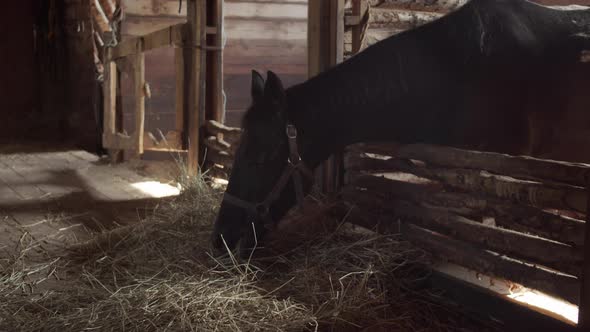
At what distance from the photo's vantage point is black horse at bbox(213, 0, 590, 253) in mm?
2979

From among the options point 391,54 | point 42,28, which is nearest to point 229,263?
point 391,54

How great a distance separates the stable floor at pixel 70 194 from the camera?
13.3 feet

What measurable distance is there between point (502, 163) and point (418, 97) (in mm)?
696

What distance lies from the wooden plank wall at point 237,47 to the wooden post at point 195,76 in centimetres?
213

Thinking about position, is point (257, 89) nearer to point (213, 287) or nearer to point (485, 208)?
point (213, 287)

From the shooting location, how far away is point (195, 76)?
5430 mm


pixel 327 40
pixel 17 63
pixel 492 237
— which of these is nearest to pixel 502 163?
pixel 492 237

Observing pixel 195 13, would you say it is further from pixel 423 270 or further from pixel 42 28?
pixel 42 28

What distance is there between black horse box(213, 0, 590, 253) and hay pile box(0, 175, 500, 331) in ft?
0.91

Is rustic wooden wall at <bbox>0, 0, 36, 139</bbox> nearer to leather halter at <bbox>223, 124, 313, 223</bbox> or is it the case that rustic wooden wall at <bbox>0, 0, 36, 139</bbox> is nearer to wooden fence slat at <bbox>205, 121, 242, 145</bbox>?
wooden fence slat at <bbox>205, 121, 242, 145</bbox>

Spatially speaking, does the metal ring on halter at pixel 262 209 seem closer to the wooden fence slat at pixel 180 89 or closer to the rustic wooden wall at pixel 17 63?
the wooden fence slat at pixel 180 89

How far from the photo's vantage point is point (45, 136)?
10055 mm

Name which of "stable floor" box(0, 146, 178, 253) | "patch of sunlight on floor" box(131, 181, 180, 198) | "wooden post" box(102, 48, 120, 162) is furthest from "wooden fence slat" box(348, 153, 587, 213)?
"wooden post" box(102, 48, 120, 162)

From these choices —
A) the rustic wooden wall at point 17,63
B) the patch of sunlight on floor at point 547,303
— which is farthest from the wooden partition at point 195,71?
the rustic wooden wall at point 17,63
